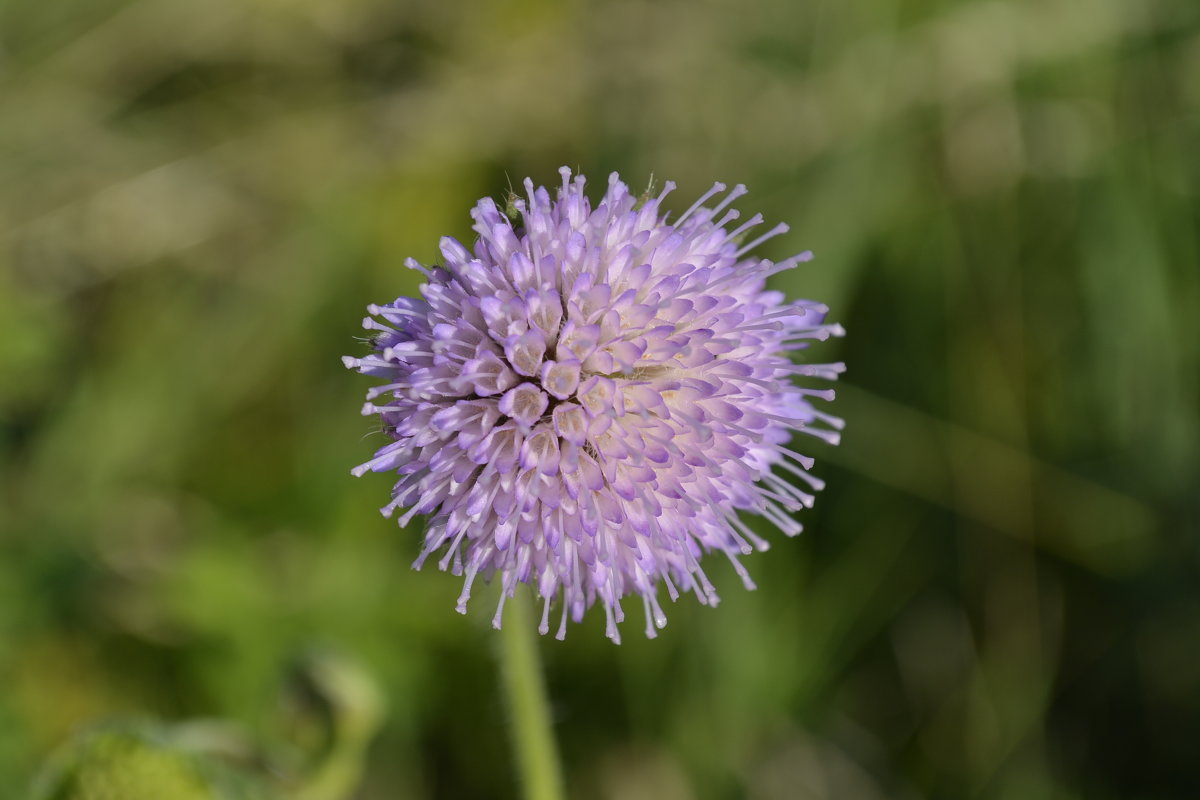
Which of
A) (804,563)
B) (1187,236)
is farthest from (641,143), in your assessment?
(1187,236)

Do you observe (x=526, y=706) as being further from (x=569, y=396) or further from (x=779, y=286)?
(x=779, y=286)

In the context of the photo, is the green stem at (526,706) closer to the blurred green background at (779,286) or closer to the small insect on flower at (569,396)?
the small insect on flower at (569,396)

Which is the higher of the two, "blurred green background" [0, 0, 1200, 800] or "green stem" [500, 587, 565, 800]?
"blurred green background" [0, 0, 1200, 800]

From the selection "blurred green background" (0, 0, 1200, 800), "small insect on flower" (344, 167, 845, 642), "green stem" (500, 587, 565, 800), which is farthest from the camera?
"blurred green background" (0, 0, 1200, 800)

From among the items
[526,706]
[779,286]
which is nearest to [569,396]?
[526,706]

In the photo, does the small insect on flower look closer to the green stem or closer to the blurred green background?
the green stem

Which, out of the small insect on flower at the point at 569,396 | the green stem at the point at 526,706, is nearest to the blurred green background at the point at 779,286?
the green stem at the point at 526,706

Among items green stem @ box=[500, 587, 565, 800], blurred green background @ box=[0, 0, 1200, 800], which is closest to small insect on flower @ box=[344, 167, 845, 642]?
green stem @ box=[500, 587, 565, 800]
